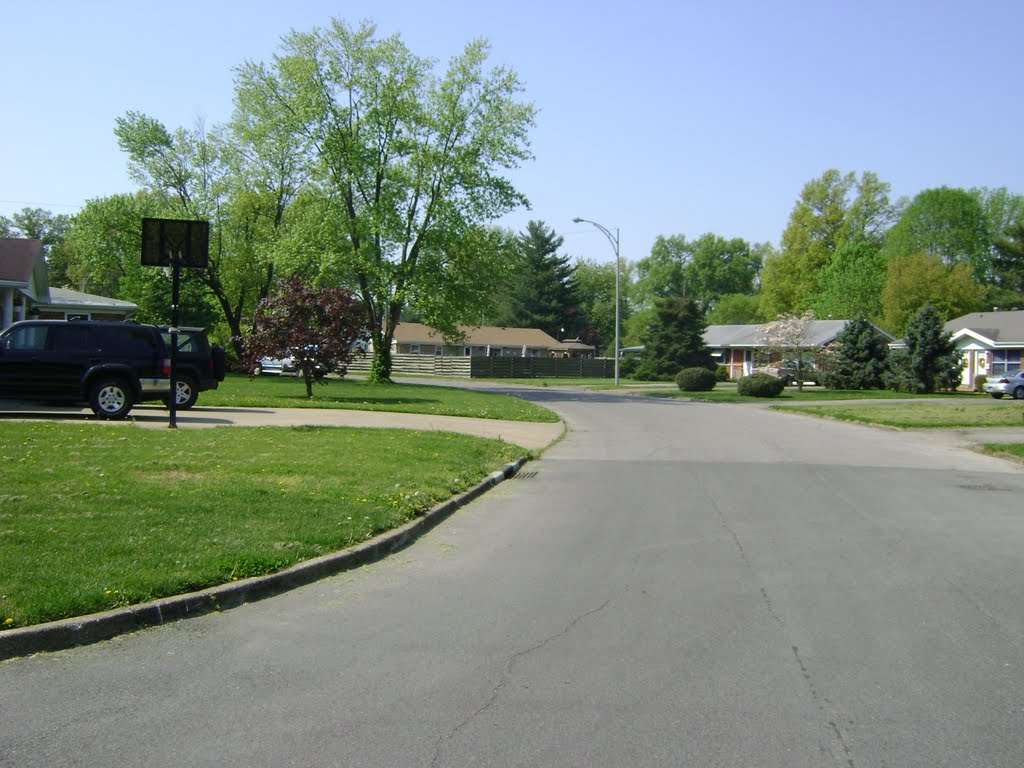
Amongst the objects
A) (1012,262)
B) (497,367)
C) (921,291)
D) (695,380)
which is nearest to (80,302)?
(695,380)

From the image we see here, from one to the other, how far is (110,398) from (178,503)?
10.6 metres

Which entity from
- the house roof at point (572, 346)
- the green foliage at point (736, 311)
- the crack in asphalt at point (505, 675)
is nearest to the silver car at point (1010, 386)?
the crack in asphalt at point (505, 675)

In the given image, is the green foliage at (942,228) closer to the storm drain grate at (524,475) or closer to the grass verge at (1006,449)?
the grass verge at (1006,449)

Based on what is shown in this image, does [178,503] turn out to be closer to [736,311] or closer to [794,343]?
[794,343]

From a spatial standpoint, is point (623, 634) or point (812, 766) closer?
point (812, 766)

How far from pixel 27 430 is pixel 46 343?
4.93 m

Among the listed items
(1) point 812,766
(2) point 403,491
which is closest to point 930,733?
(1) point 812,766

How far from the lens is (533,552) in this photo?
903 centimetres

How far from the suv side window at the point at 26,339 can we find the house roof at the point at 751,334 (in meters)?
50.2

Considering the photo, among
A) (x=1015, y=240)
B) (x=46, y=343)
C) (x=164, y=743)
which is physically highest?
(x=1015, y=240)

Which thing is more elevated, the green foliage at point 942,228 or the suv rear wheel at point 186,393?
the green foliage at point 942,228

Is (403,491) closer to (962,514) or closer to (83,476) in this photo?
(83,476)

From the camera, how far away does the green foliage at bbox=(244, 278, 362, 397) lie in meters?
28.3

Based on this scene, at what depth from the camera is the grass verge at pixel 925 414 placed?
91.0 ft
